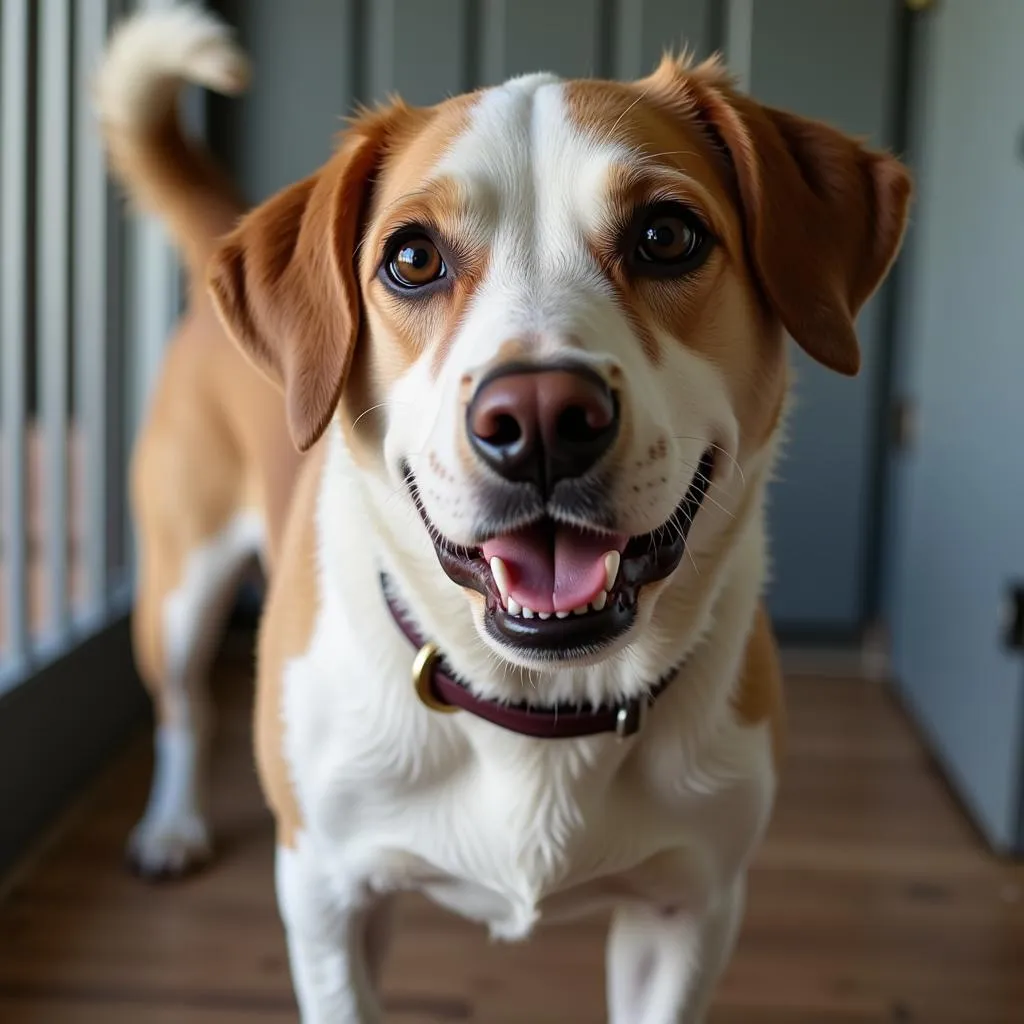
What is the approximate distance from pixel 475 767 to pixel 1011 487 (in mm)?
1242

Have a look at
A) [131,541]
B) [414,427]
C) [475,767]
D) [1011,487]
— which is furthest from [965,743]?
[131,541]

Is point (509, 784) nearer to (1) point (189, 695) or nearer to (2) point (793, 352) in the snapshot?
(1) point (189, 695)

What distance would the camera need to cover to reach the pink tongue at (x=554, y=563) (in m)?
0.84

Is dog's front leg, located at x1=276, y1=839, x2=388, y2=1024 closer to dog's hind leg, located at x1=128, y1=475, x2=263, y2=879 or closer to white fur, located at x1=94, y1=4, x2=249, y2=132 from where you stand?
dog's hind leg, located at x1=128, y1=475, x2=263, y2=879

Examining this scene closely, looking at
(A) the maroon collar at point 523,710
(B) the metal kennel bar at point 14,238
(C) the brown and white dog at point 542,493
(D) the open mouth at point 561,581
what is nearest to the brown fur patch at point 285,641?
(C) the brown and white dog at point 542,493

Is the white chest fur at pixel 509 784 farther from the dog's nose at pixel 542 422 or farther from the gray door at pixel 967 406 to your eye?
the gray door at pixel 967 406

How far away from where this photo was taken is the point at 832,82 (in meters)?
2.49

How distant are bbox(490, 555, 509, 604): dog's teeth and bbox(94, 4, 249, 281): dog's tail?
37.1 inches

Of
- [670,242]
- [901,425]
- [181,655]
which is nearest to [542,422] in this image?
[670,242]

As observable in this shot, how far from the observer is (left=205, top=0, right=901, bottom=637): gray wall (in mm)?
2479

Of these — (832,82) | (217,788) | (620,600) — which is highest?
(832,82)

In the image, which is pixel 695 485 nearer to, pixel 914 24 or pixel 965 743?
pixel 965 743

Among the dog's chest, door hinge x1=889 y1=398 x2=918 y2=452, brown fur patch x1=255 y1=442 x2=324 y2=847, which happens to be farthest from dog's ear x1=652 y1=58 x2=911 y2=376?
door hinge x1=889 y1=398 x2=918 y2=452

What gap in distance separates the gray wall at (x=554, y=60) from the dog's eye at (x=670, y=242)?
1.59m
